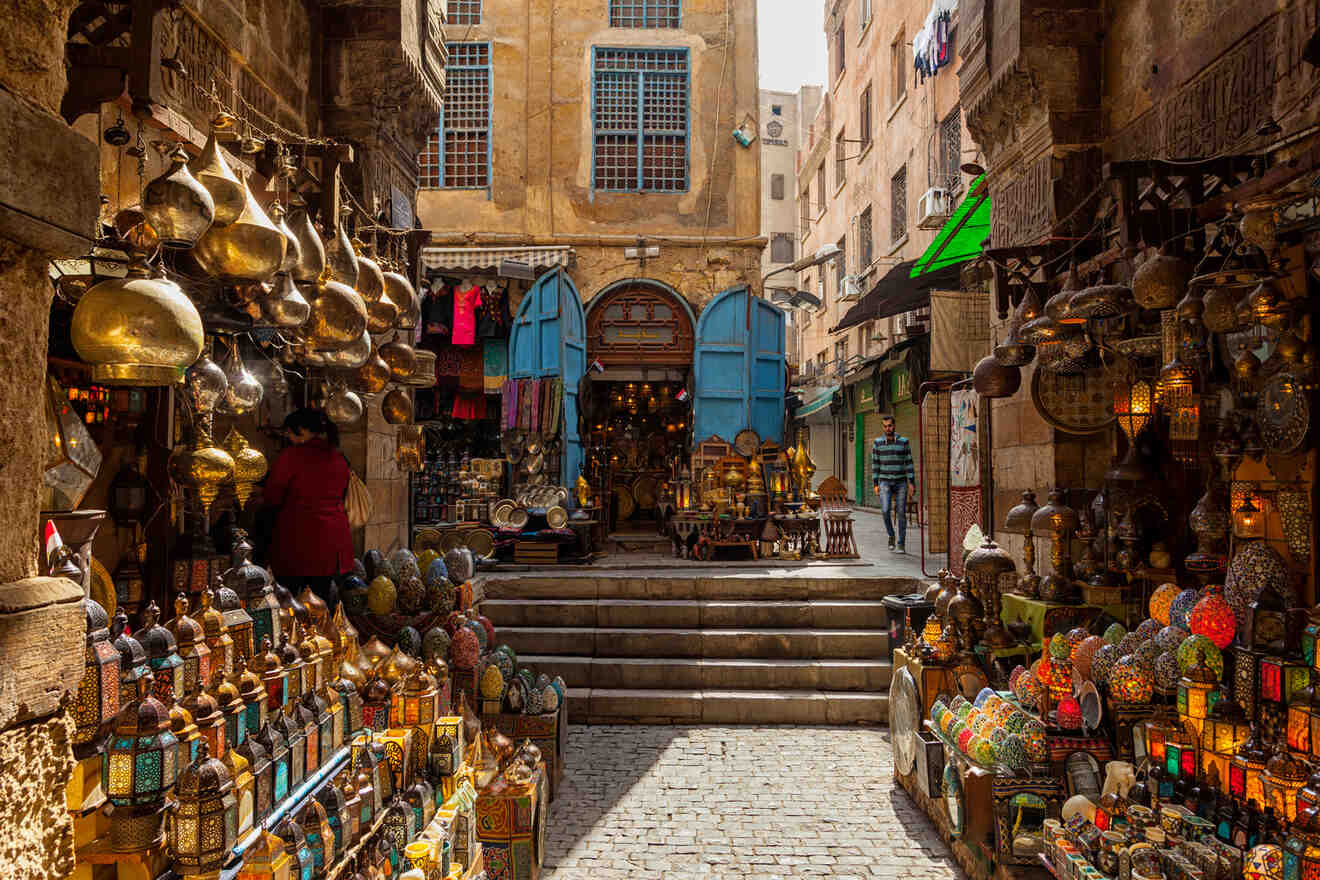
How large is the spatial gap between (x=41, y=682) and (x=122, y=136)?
300 centimetres

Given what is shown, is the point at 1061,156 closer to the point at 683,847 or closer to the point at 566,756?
the point at 683,847

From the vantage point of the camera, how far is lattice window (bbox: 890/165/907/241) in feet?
57.6

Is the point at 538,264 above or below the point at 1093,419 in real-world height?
above

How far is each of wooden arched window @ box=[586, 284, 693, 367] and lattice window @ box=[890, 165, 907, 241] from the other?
6.24m

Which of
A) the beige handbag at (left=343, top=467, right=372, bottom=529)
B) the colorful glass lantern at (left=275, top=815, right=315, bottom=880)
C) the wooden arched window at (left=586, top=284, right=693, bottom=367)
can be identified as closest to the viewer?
the colorful glass lantern at (left=275, top=815, right=315, bottom=880)

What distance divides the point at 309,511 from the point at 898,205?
15559 millimetres

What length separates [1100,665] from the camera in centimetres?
→ 377

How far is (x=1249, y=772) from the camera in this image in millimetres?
2826

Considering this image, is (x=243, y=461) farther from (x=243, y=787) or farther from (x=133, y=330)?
(x=133, y=330)

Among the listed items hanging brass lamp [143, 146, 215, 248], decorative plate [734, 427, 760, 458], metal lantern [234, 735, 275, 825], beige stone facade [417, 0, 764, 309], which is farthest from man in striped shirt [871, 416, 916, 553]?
hanging brass lamp [143, 146, 215, 248]

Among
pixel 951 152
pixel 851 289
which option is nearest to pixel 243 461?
pixel 951 152

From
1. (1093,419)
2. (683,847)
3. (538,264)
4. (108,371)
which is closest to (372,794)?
(108,371)

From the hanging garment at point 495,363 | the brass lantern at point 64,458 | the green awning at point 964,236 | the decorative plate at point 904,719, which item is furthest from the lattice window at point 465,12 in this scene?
the brass lantern at point 64,458

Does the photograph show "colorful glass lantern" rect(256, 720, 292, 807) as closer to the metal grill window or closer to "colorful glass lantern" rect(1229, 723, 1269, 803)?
"colorful glass lantern" rect(1229, 723, 1269, 803)
